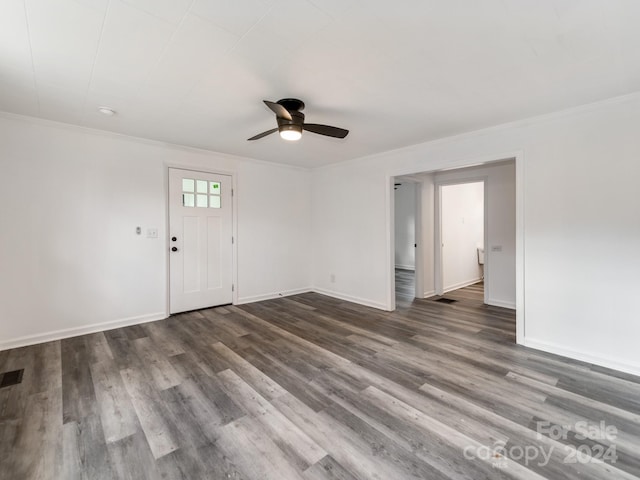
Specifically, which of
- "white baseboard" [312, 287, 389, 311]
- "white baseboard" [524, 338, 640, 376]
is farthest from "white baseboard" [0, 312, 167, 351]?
"white baseboard" [524, 338, 640, 376]

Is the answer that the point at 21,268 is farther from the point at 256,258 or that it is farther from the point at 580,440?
the point at 580,440

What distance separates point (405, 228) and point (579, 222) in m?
6.16

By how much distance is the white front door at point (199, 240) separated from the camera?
4.20 m

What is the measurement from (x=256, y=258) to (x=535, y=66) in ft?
14.2

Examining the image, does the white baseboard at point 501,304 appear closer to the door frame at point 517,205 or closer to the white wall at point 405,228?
the door frame at point 517,205

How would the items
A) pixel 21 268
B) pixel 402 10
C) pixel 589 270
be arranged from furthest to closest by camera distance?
1. pixel 21 268
2. pixel 589 270
3. pixel 402 10

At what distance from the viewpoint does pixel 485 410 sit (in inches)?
79.4

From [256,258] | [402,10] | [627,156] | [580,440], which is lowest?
[580,440]

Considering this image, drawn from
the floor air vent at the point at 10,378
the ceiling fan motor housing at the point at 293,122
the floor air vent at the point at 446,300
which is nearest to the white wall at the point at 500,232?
the floor air vent at the point at 446,300

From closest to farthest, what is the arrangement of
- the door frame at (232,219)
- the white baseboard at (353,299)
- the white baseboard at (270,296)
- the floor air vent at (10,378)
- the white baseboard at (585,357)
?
the floor air vent at (10,378) < the white baseboard at (585,357) < the door frame at (232,219) < the white baseboard at (353,299) < the white baseboard at (270,296)

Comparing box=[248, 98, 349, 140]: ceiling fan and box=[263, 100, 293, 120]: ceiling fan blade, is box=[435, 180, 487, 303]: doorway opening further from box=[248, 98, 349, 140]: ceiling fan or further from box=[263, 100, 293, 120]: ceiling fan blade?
box=[263, 100, 293, 120]: ceiling fan blade

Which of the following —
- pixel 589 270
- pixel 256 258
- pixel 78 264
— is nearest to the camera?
pixel 589 270

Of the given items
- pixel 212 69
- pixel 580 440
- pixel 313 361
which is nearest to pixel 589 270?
pixel 580 440

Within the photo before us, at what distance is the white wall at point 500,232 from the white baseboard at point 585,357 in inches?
69.2
